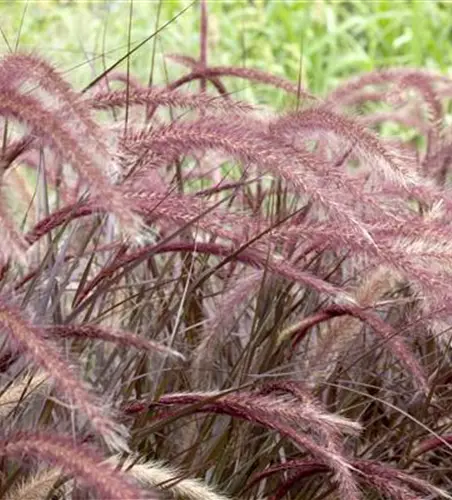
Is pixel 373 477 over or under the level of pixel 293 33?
under

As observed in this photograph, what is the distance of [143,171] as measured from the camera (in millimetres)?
2049

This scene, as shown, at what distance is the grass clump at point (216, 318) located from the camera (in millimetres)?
1600

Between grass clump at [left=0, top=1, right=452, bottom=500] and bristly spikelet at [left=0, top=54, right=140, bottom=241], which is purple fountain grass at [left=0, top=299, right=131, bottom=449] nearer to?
A: grass clump at [left=0, top=1, right=452, bottom=500]

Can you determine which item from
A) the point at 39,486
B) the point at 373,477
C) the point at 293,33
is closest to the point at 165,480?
the point at 39,486

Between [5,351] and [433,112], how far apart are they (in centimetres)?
147

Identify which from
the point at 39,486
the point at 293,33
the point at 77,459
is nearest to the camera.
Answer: the point at 77,459

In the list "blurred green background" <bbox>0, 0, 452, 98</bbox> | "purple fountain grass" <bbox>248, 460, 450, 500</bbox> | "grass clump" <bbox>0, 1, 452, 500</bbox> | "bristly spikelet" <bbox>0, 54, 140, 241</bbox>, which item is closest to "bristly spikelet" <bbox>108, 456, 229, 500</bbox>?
"grass clump" <bbox>0, 1, 452, 500</bbox>

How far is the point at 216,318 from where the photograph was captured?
223 cm

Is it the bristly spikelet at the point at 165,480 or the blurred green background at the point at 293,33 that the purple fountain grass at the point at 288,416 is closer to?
the bristly spikelet at the point at 165,480

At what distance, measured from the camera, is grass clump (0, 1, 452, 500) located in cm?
160

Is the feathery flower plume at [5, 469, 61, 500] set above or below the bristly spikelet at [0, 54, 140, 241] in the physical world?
below

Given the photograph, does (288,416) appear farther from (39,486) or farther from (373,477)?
(39,486)

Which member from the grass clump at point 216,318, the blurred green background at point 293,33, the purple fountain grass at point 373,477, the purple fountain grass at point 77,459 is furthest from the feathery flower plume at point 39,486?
the blurred green background at point 293,33

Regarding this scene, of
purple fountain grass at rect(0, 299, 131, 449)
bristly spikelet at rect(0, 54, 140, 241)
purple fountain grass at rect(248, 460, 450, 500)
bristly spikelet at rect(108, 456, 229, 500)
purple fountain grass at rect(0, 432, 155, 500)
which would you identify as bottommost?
purple fountain grass at rect(248, 460, 450, 500)
